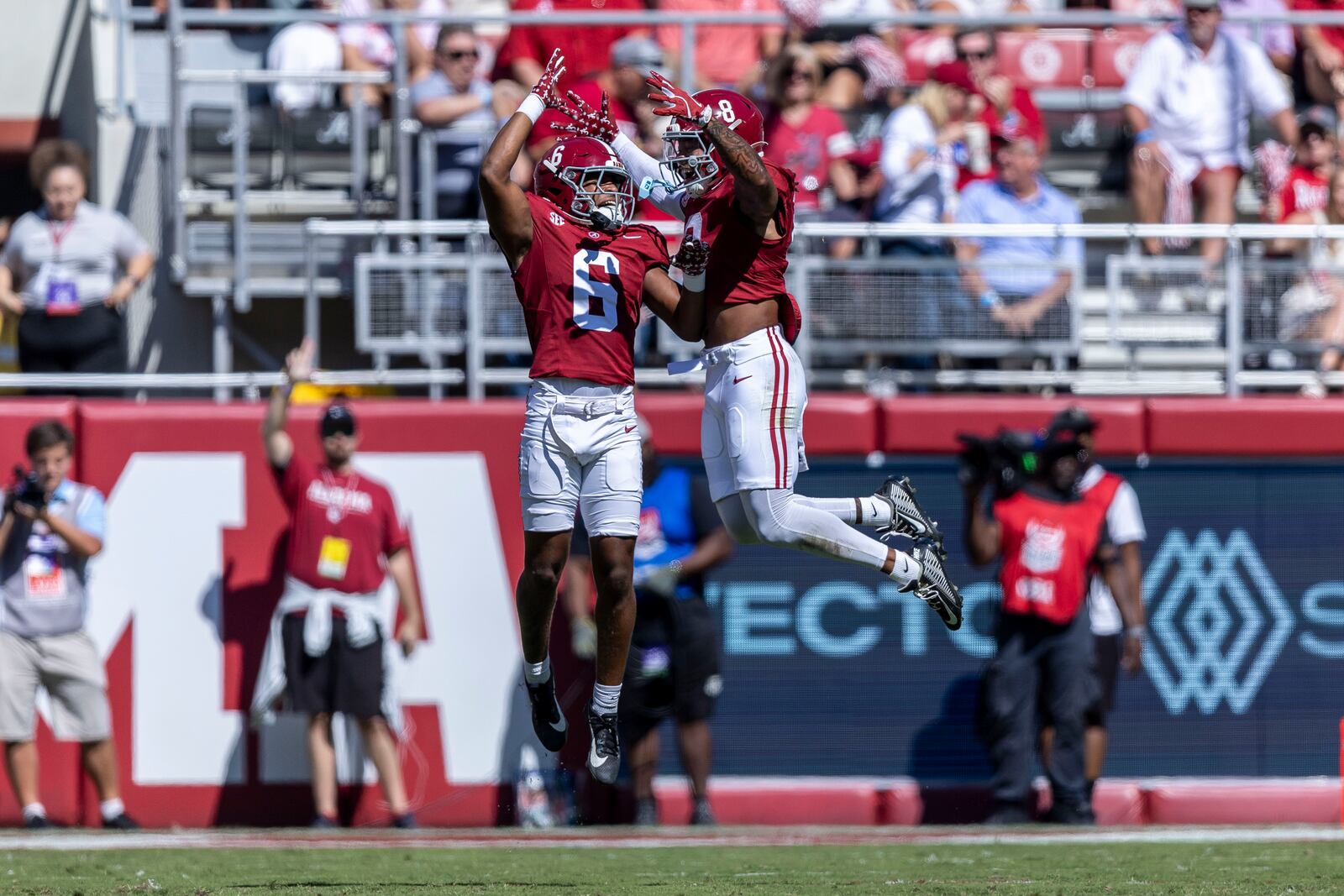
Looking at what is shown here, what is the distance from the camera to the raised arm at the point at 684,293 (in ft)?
25.2

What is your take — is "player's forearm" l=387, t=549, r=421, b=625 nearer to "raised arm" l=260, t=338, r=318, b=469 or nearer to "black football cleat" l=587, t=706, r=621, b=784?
"raised arm" l=260, t=338, r=318, b=469

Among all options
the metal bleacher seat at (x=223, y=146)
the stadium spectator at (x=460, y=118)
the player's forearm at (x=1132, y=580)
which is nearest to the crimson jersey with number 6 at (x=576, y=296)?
the stadium spectator at (x=460, y=118)

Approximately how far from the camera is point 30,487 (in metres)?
10.9

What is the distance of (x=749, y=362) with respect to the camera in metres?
Answer: 7.79

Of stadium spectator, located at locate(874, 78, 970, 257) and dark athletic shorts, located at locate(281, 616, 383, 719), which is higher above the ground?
stadium spectator, located at locate(874, 78, 970, 257)

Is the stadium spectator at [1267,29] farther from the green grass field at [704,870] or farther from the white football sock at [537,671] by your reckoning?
the white football sock at [537,671]

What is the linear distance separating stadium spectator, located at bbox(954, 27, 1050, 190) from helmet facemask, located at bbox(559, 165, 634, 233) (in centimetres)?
510

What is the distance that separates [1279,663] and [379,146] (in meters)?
5.97

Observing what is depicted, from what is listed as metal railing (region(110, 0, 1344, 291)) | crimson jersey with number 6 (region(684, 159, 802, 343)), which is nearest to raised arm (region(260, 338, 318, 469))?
metal railing (region(110, 0, 1344, 291))

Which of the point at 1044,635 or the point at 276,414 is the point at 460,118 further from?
the point at 1044,635

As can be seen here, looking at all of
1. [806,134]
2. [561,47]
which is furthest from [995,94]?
[561,47]

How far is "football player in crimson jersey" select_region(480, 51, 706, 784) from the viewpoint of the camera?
7.72 metres

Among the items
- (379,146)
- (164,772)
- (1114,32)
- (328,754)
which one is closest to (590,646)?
(328,754)

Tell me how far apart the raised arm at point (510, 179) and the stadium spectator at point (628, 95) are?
3686mm
